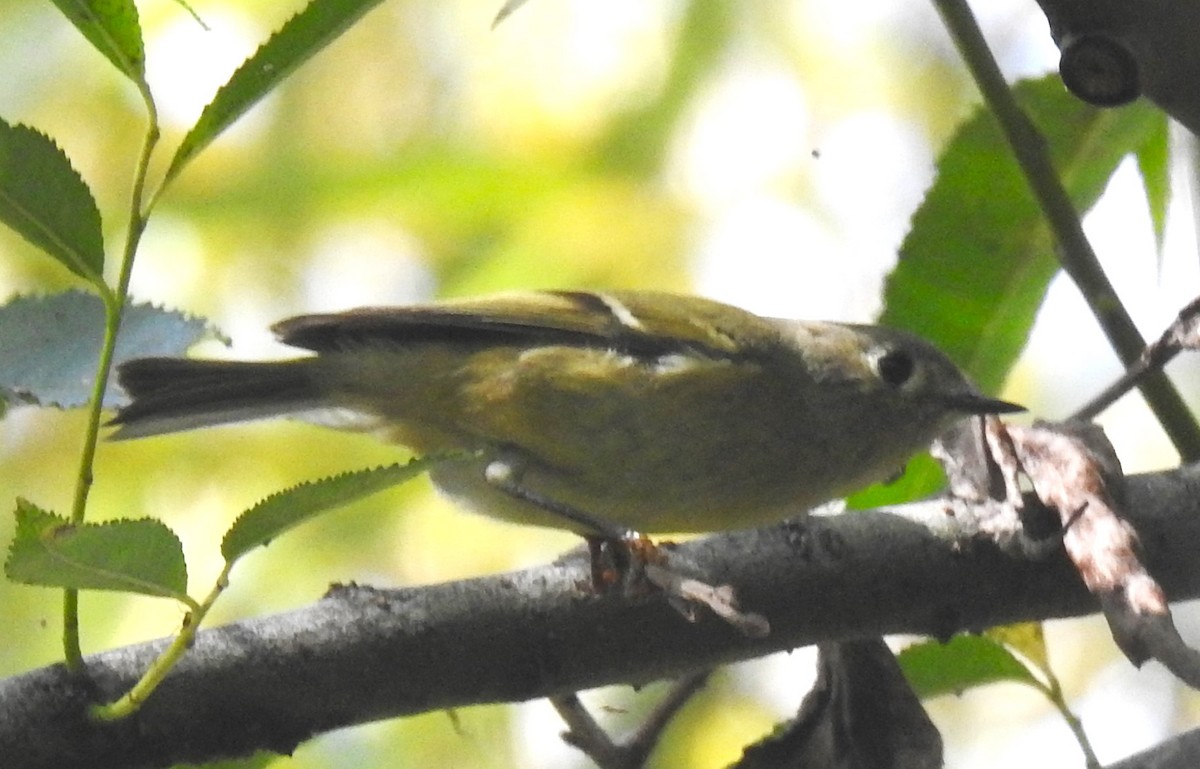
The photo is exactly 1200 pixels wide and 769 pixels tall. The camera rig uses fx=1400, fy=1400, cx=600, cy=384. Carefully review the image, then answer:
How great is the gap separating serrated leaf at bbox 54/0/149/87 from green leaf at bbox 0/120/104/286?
116 mm

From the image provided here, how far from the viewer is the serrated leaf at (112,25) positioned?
1.13 metres

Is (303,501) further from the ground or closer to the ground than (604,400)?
closer to the ground

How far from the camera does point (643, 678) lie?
5.09ft

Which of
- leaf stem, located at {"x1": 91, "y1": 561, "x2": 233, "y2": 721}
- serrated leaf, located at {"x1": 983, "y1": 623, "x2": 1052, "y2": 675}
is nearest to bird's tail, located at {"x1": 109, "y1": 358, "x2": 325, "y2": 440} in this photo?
leaf stem, located at {"x1": 91, "y1": 561, "x2": 233, "y2": 721}

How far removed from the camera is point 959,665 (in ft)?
6.57

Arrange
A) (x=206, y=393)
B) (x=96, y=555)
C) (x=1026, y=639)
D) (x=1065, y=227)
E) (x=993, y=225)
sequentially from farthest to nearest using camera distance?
(x=206, y=393)
(x=993, y=225)
(x=1026, y=639)
(x=1065, y=227)
(x=96, y=555)

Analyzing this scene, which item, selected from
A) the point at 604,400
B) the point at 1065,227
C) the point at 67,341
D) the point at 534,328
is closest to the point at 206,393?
the point at 534,328

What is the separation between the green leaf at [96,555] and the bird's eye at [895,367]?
1.65 m

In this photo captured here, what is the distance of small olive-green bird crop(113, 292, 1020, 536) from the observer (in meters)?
2.27

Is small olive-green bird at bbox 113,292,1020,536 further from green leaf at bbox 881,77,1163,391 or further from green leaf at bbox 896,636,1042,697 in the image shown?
green leaf at bbox 896,636,1042,697

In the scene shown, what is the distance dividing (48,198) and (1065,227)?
123 centimetres

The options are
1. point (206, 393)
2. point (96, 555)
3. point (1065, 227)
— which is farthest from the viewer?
point (206, 393)

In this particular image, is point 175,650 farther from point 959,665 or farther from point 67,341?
point 959,665

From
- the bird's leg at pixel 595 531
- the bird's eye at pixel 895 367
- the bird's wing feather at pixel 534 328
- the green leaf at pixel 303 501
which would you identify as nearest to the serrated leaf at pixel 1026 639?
the bird's leg at pixel 595 531
